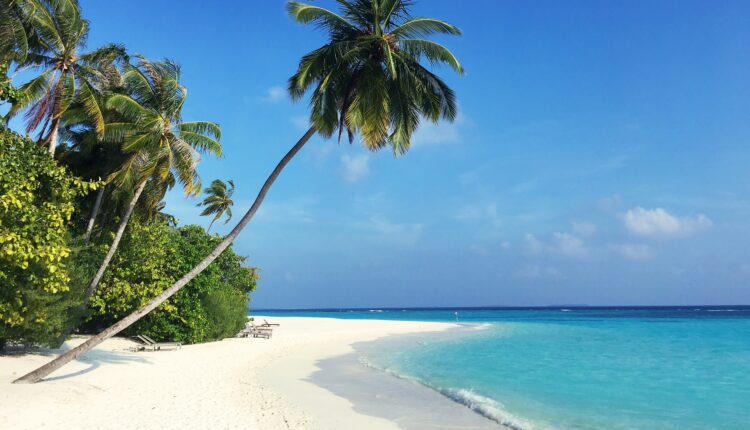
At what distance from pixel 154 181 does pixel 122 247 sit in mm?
3457

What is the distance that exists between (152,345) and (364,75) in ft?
50.5

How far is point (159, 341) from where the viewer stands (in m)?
23.7

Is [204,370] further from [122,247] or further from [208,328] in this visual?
[208,328]

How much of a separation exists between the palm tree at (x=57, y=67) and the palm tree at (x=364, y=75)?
7.41m

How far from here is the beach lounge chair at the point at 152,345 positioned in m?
20.5

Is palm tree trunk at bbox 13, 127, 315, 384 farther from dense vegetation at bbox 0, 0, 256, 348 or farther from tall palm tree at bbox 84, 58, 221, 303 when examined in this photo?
tall palm tree at bbox 84, 58, 221, 303

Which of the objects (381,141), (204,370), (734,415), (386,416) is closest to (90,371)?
(204,370)

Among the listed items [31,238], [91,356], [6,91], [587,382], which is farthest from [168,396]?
[587,382]

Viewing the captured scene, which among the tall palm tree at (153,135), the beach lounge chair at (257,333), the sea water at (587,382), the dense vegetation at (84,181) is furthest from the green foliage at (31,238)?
the beach lounge chair at (257,333)

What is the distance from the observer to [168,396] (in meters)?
11.7

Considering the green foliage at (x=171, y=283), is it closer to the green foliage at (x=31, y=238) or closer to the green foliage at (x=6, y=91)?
the green foliage at (x=31, y=238)

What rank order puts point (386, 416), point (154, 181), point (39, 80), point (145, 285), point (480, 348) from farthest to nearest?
point (480, 348), point (145, 285), point (154, 181), point (39, 80), point (386, 416)

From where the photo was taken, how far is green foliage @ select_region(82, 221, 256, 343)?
61.2ft

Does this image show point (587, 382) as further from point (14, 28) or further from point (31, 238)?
point (14, 28)
